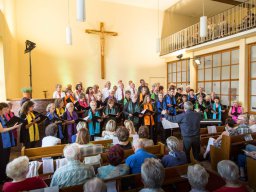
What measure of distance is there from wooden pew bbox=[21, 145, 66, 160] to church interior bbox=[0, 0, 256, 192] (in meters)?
0.01

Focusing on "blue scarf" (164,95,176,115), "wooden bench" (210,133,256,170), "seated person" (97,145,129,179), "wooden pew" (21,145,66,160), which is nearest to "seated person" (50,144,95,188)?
"seated person" (97,145,129,179)

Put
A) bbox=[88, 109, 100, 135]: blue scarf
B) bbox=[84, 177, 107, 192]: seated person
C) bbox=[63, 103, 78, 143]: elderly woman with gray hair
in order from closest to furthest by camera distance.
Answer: bbox=[84, 177, 107, 192]: seated person
bbox=[63, 103, 78, 143]: elderly woman with gray hair
bbox=[88, 109, 100, 135]: blue scarf

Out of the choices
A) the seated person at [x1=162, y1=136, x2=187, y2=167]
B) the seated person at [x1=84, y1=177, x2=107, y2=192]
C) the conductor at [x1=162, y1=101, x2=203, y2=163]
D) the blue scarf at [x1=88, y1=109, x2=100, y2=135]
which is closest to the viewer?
the seated person at [x1=84, y1=177, x2=107, y2=192]

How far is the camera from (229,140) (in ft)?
10.8

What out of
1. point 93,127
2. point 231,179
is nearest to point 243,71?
point 93,127

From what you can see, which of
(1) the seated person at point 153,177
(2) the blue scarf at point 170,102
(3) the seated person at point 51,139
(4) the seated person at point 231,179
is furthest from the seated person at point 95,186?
(2) the blue scarf at point 170,102

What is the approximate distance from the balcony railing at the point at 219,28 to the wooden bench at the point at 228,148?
4.08 m

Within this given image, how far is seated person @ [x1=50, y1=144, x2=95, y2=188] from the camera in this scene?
183 cm

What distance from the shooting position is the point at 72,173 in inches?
72.9

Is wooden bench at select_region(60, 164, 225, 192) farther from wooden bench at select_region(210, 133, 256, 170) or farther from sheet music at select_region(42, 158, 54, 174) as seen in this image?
wooden bench at select_region(210, 133, 256, 170)

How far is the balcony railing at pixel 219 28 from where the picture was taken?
6480 mm

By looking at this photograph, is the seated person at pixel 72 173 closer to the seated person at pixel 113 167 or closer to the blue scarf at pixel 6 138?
the seated person at pixel 113 167

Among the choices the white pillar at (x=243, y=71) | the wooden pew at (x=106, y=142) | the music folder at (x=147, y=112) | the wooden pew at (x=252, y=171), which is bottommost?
the wooden pew at (x=252, y=171)

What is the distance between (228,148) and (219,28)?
5533 mm
